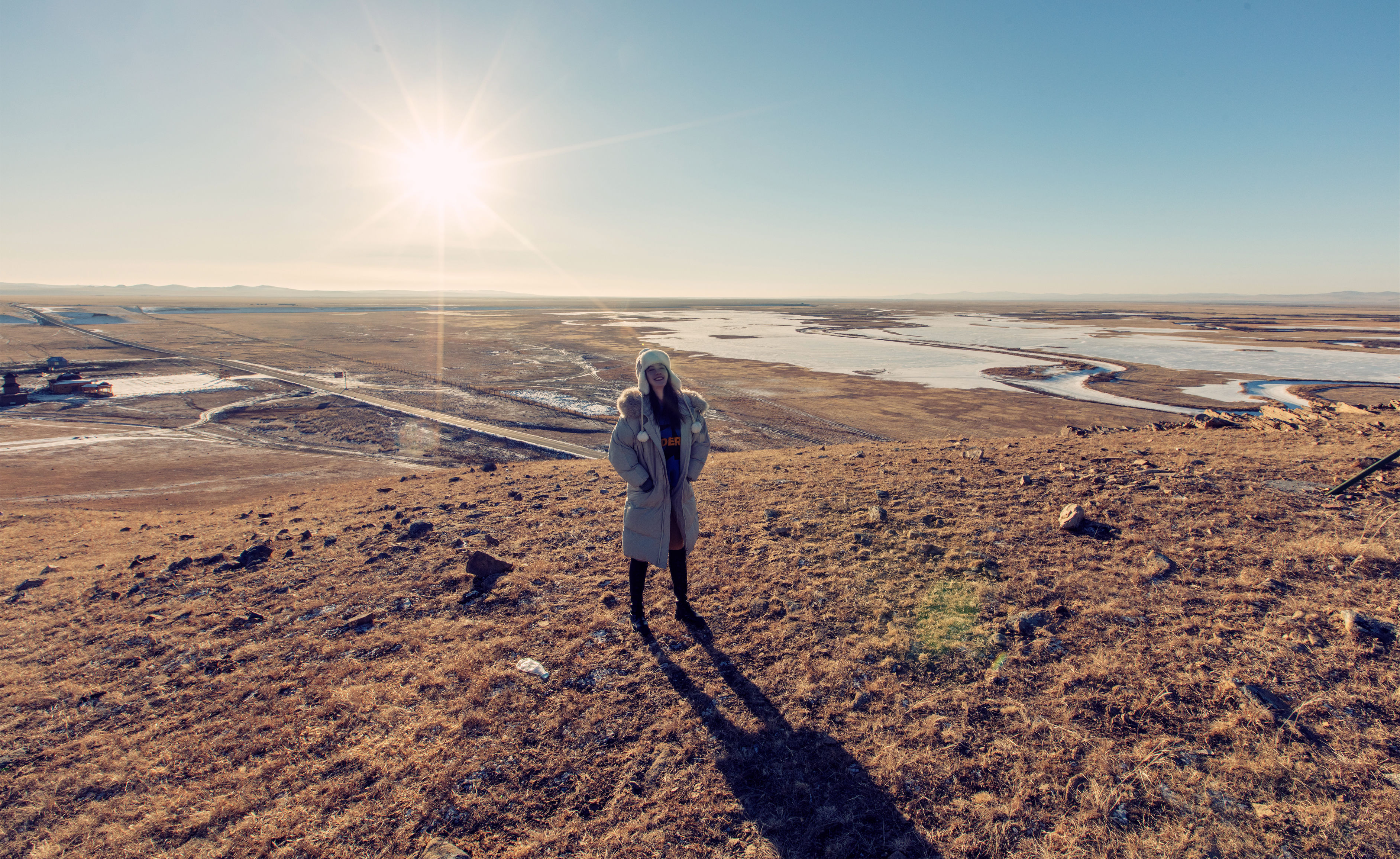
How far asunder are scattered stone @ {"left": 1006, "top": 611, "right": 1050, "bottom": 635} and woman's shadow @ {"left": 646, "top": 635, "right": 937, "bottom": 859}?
2.02 meters

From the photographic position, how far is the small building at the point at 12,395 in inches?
992

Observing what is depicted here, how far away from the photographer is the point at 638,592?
4824 mm

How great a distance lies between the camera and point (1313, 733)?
3277 mm

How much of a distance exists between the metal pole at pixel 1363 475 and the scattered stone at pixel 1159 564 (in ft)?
8.33

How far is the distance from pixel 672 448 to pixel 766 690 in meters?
1.91

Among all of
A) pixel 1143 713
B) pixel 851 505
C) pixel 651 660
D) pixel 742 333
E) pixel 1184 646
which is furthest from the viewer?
pixel 742 333

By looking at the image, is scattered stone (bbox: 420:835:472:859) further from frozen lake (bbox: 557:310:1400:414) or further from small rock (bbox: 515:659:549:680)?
frozen lake (bbox: 557:310:1400:414)

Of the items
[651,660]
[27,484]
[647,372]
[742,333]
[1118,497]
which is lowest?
[27,484]

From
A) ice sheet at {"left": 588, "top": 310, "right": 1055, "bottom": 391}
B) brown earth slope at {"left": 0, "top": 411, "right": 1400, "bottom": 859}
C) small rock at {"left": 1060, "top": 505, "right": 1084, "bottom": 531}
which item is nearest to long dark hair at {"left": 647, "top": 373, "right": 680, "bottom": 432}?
brown earth slope at {"left": 0, "top": 411, "right": 1400, "bottom": 859}

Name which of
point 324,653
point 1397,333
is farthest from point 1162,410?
point 1397,333

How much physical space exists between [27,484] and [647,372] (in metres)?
20.3

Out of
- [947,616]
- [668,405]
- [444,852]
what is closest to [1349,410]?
[947,616]

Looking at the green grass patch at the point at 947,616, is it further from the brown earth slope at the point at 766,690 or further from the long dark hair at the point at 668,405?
the long dark hair at the point at 668,405

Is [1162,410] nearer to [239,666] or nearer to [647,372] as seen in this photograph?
[647,372]
